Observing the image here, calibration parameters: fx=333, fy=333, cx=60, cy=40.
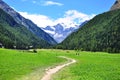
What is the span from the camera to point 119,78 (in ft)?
163

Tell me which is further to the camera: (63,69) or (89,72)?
(63,69)

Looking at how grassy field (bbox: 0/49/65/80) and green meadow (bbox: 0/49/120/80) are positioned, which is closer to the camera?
green meadow (bbox: 0/49/120/80)

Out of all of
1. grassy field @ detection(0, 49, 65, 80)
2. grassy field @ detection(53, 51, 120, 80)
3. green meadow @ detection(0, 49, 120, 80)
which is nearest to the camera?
grassy field @ detection(53, 51, 120, 80)

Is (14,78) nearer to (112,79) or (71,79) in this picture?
(71,79)

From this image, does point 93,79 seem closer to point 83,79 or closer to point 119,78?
point 83,79

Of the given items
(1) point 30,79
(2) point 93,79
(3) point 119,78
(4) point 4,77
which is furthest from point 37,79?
(3) point 119,78

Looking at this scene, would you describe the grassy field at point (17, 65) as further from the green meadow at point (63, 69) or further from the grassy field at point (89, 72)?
the grassy field at point (89, 72)

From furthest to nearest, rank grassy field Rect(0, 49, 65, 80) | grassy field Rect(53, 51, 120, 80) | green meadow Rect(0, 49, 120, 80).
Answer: grassy field Rect(0, 49, 65, 80)
green meadow Rect(0, 49, 120, 80)
grassy field Rect(53, 51, 120, 80)

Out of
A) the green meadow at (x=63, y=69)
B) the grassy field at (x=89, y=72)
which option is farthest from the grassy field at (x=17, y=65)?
the grassy field at (x=89, y=72)

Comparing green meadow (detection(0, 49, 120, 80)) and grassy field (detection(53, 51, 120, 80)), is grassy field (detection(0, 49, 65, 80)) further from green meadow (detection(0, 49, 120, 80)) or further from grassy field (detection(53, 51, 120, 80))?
grassy field (detection(53, 51, 120, 80))

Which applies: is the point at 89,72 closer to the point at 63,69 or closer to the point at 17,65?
the point at 63,69

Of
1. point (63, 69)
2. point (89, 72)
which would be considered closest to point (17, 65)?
point (63, 69)

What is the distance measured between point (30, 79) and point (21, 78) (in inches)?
74.5

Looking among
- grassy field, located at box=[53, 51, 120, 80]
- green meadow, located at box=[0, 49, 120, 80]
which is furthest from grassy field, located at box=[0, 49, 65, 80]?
grassy field, located at box=[53, 51, 120, 80]
